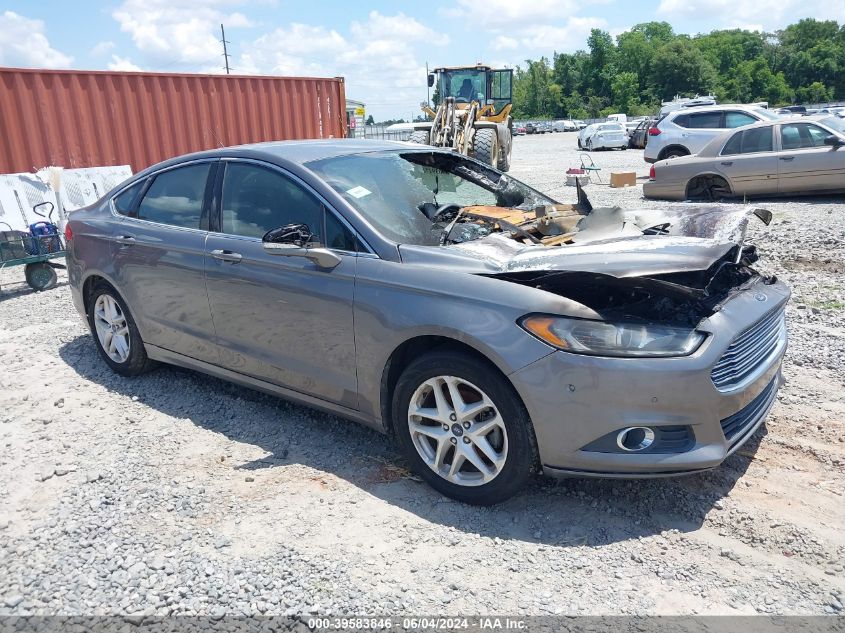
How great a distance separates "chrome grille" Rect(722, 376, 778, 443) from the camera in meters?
3.06

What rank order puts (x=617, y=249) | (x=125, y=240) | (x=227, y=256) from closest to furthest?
(x=617, y=249) < (x=227, y=256) < (x=125, y=240)

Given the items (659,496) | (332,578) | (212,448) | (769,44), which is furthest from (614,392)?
(769,44)

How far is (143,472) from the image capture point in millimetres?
3775

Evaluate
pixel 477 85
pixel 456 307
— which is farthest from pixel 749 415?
pixel 477 85

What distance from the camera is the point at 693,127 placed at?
16.7 m

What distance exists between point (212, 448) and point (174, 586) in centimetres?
133

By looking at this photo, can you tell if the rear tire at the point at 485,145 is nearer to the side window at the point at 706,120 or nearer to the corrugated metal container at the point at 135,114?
the corrugated metal container at the point at 135,114

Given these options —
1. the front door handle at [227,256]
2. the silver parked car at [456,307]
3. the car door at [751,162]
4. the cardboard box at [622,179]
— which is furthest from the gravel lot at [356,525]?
the cardboard box at [622,179]

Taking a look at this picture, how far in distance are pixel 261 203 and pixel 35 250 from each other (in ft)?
17.6

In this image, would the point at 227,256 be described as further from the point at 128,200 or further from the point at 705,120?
the point at 705,120

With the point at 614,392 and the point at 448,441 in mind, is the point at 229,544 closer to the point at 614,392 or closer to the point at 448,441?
the point at 448,441

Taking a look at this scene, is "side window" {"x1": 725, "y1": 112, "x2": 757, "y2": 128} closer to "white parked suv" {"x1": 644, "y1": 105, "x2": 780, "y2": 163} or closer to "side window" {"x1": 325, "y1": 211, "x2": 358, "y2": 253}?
"white parked suv" {"x1": 644, "y1": 105, "x2": 780, "y2": 163}

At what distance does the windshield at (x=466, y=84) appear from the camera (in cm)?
1981

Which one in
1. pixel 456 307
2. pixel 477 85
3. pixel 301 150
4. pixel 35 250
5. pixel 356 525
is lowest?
pixel 356 525
